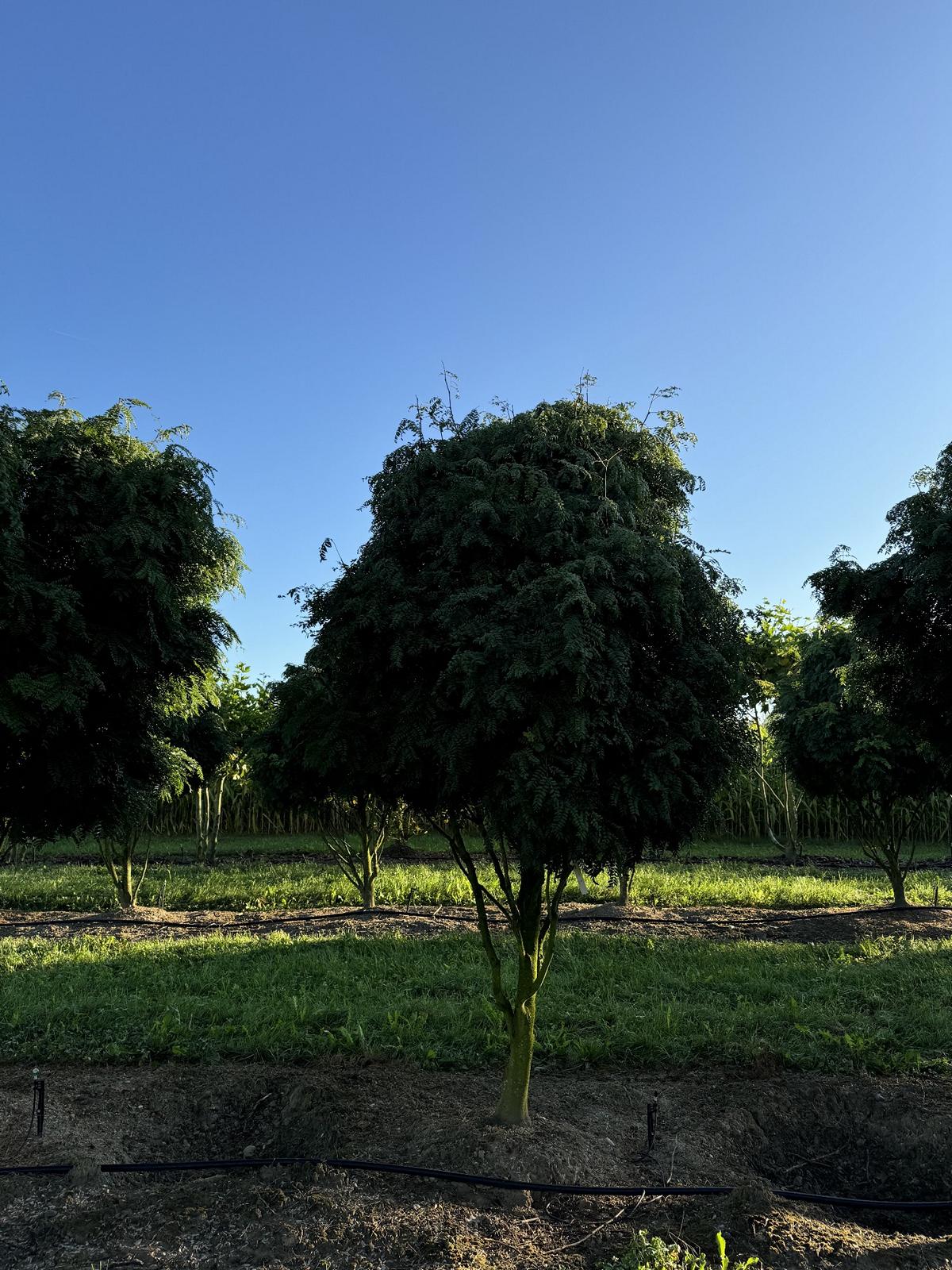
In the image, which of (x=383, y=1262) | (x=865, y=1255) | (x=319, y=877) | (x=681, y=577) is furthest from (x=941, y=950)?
(x=319, y=877)

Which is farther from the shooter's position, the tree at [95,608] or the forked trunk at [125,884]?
the forked trunk at [125,884]

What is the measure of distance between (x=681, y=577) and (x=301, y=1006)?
5.18 metres

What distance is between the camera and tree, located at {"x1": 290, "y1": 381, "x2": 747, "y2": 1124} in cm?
420

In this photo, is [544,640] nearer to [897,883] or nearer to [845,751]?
[845,751]

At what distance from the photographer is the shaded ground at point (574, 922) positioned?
11.1 meters

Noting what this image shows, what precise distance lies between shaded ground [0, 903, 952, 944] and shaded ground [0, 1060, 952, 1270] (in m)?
5.26

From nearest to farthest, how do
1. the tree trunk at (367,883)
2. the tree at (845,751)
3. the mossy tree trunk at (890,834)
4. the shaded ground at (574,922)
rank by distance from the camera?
the shaded ground at (574,922), the tree at (845,751), the mossy tree trunk at (890,834), the tree trunk at (367,883)

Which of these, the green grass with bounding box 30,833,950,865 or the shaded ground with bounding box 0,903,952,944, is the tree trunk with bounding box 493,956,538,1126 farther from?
the green grass with bounding box 30,833,950,865

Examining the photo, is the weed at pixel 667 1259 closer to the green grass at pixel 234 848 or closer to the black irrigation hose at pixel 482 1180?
the black irrigation hose at pixel 482 1180

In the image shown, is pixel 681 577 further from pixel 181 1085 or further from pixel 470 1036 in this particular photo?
pixel 181 1085

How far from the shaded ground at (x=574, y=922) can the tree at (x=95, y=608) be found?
207 inches

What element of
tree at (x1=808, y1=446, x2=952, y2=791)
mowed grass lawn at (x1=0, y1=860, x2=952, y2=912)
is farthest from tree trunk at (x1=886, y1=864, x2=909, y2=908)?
tree at (x1=808, y1=446, x2=952, y2=791)

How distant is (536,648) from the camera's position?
4.15 metres

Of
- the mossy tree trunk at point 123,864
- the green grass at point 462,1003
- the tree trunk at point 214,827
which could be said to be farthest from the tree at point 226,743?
the green grass at point 462,1003
